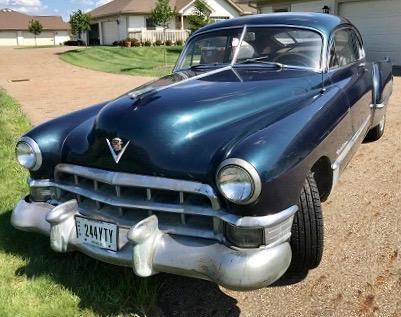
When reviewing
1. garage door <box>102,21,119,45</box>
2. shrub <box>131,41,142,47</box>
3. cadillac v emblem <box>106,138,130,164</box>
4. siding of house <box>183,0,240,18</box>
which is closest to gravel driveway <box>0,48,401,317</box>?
cadillac v emblem <box>106,138,130,164</box>

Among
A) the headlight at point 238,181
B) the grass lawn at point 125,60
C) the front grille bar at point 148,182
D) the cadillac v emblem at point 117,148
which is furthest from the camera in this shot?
the grass lawn at point 125,60

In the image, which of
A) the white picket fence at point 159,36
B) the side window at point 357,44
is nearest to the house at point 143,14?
the white picket fence at point 159,36

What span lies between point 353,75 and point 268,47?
881mm

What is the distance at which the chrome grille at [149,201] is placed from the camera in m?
2.58

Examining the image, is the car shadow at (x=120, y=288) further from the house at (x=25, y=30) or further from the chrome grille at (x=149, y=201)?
the house at (x=25, y=30)

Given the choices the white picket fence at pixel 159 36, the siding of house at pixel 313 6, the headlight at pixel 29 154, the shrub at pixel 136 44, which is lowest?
the headlight at pixel 29 154

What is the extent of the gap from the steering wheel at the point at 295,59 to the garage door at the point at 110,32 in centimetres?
3763

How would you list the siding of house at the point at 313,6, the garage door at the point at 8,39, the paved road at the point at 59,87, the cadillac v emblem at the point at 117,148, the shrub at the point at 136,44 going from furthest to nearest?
1. the garage door at the point at 8,39
2. the shrub at the point at 136,44
3. the siding of house at the point at 313,6
4. the paved road at the point at 59,87
5. the cadillac v emblem at the point at 117,148

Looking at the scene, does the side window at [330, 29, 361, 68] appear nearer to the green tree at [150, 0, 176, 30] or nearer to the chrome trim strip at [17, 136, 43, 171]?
the chrome trim strip at [17, 136, 43, 171]

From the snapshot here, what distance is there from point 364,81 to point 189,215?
2742mm

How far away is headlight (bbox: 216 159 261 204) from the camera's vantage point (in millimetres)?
2400

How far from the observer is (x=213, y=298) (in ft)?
9.74

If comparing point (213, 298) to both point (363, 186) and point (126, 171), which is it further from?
point (363, 186)

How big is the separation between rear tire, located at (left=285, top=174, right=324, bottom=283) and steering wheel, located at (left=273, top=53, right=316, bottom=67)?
137 centimetres
